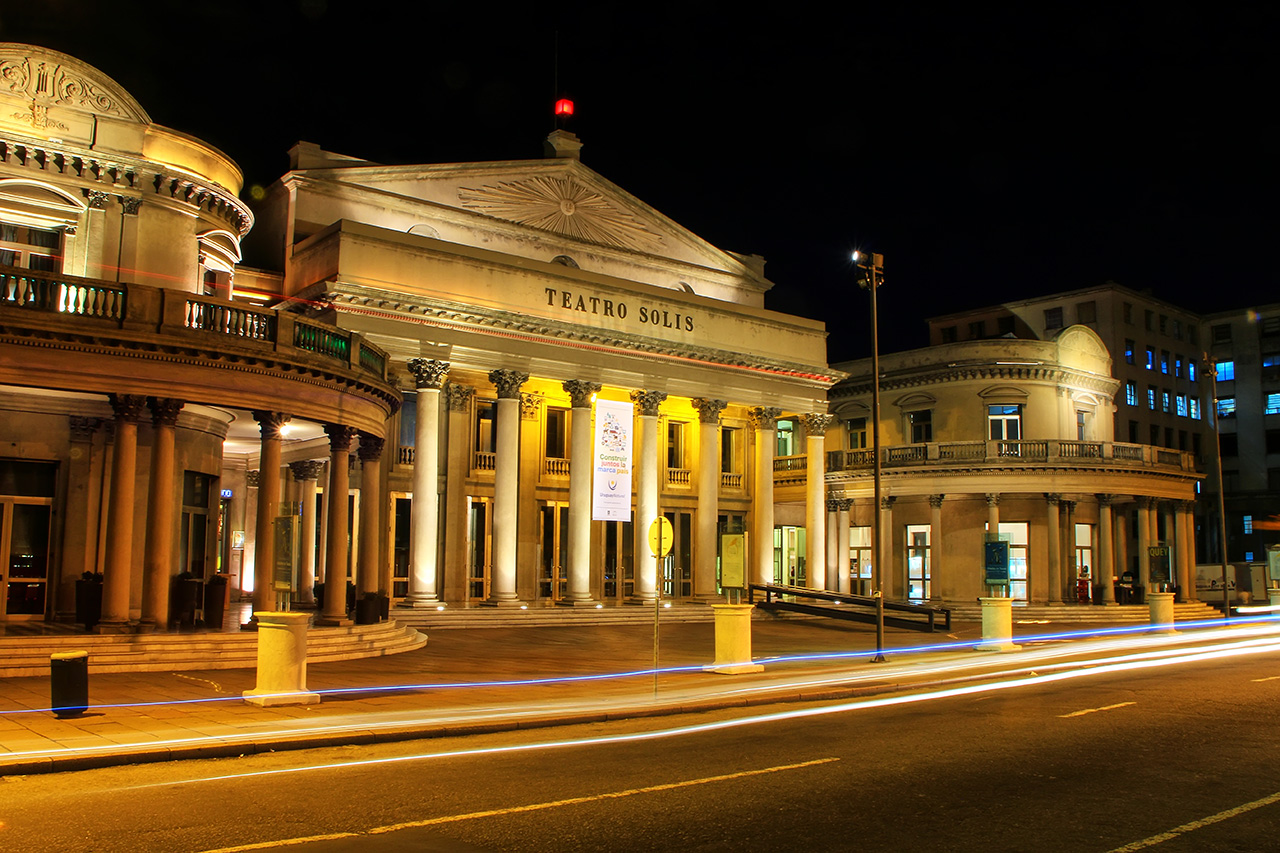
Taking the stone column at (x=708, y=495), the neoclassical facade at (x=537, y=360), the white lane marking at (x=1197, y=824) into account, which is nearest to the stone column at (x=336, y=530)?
the neoclassical facade at (x=537, y=360)

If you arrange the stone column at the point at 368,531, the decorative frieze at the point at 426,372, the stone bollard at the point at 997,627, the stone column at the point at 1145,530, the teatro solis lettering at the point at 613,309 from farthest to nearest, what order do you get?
the stone column at the point at 1145,530, the teatro solis lettering at the point at 613,309, the decorative frieze at the point at 426,372, the stone bollard at the point at 997,627, the stone column at the point at 368,531

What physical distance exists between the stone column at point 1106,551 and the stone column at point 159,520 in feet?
119

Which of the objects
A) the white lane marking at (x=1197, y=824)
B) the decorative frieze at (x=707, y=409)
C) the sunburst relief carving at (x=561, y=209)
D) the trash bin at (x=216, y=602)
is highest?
the sunburst relief carving at (x=561, y=209)

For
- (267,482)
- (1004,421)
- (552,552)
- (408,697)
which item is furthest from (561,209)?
(408,697)

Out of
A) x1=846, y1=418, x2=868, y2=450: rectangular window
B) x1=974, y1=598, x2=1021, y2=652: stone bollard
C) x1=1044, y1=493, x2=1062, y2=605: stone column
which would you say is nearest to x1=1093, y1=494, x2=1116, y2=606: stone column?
x1=1044, y1=493, x2=1062, y2=605: stone column

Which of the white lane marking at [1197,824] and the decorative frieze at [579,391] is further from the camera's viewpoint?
the decorative frieze at [579,391]

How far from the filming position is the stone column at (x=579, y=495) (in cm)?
3441

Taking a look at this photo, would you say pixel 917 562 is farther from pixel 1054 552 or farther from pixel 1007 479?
pixel 1054 552

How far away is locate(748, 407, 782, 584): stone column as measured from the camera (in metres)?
39.9

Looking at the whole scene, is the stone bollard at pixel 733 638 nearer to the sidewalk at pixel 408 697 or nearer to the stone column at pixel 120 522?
the sidewalk at pixel 408 697

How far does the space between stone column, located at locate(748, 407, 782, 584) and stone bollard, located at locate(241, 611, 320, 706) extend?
→ 26.6 m

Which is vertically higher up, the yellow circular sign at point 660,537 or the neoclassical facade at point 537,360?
the neoclassical facade at point 537,360

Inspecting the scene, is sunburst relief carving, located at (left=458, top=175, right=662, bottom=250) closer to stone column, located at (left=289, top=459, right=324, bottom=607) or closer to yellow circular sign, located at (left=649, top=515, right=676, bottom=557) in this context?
stone column, located at (left=289, top=459, right=324, bottom=607)

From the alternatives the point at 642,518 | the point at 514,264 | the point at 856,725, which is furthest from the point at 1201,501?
the point at 856,725
